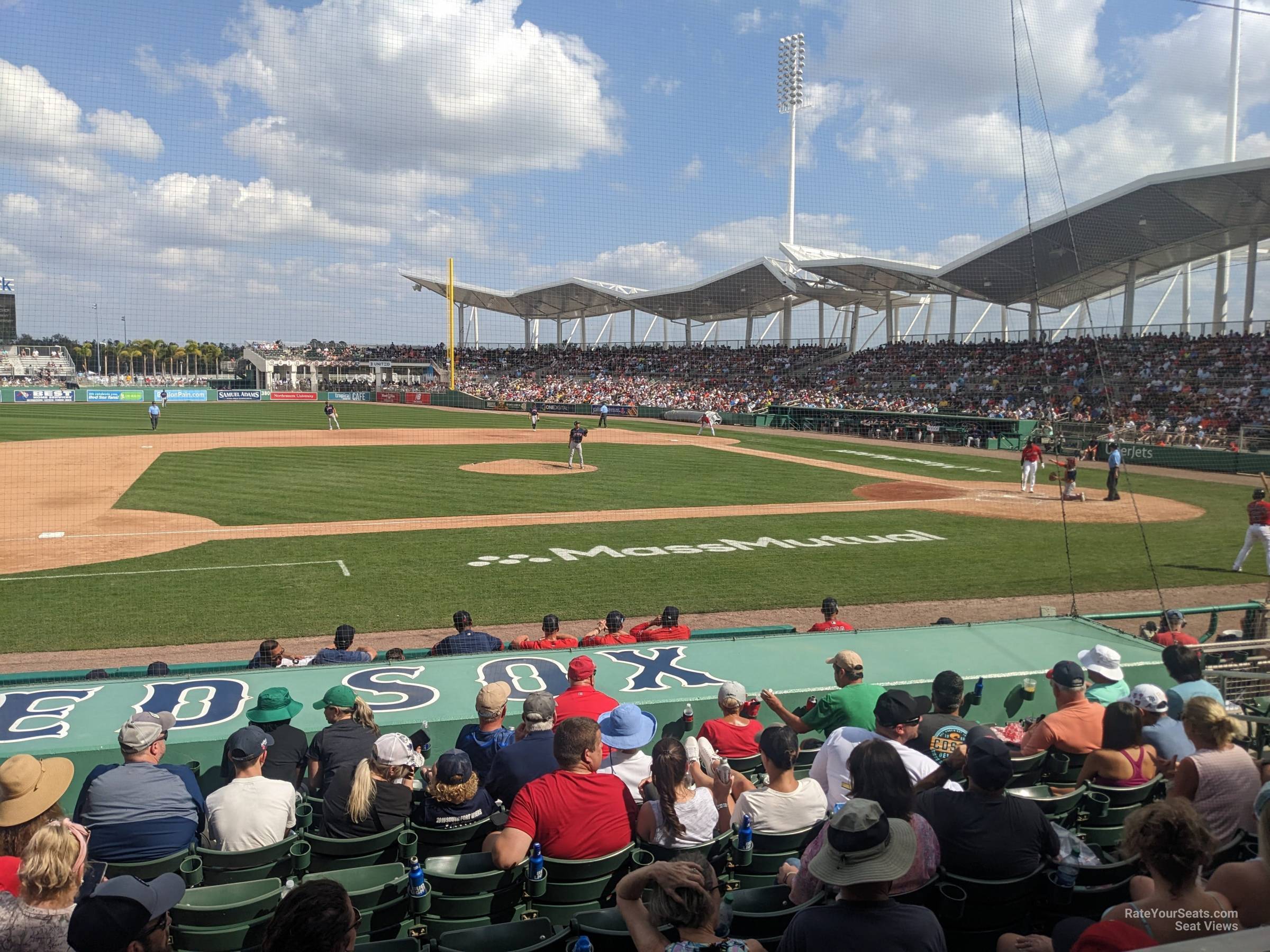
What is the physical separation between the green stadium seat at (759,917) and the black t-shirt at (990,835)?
0.74 meters

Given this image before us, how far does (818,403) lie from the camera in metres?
49.2

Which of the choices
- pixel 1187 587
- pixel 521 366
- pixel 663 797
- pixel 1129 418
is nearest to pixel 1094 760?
pixel 663 797

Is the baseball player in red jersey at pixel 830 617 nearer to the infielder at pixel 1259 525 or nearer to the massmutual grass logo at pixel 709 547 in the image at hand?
the massmutual grass logo at pixel 709 547

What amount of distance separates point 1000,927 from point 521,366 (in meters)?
74.8

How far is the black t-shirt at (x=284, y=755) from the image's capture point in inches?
207

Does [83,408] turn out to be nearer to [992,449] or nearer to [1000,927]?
[992,449]

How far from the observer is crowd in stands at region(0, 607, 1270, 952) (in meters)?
2.66

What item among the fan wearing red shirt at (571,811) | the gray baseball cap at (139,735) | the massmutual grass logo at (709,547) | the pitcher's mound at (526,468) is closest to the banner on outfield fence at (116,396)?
the pitcher's mound at (526,468)

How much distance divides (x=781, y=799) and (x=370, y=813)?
2029 mm

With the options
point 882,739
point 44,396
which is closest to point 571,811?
point 882,739

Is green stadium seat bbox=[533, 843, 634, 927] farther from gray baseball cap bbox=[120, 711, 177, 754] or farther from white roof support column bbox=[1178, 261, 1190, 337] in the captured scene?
white roof support column bbox=[1178, 261, 1190, 337]

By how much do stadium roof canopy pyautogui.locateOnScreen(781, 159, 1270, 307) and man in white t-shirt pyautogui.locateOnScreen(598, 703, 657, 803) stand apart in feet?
71.3

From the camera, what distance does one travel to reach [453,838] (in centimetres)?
431

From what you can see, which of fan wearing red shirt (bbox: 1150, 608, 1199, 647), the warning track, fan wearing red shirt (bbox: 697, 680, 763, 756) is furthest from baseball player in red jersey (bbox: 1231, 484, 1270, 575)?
fan wearing red shirt (bbox: 697, 680, 763, 756)
